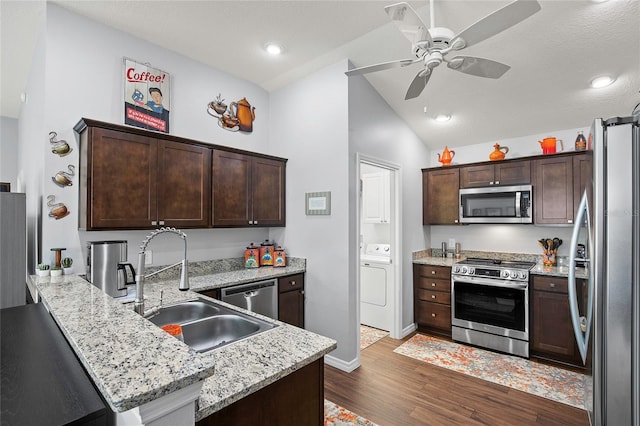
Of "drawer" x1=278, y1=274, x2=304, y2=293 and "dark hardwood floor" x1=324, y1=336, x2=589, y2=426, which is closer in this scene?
"dark hardwood floor" x1=324, y1=336, x2=589, y2=426

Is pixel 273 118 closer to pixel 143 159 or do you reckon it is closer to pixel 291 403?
pixel 143 159

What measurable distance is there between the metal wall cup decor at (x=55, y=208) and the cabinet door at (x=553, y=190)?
489 centimetres

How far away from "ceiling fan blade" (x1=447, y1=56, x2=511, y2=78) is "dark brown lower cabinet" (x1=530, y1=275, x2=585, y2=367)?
2.43m

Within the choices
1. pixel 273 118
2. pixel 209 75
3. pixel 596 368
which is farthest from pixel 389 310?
pixel 209 75

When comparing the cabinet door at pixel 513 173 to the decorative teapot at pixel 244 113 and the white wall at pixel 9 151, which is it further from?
the white wall at pixel 9 151

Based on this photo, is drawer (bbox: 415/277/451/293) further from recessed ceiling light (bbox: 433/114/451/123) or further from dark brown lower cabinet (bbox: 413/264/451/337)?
recessed ceiling light (bbox: 433/114/451/123)

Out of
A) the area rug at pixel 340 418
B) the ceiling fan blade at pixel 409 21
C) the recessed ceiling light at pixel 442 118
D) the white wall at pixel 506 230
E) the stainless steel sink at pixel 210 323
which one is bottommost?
the area rug at pixel 340 418

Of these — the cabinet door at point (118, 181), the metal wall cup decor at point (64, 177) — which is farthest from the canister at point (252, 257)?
the metal wall cup decor at point (64, 177)

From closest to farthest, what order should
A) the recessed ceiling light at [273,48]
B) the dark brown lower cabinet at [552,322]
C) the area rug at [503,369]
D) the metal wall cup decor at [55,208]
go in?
the metal wall cup decor at [55,208] < the area rug at [503,369] < the recessed ceiling light at [273,48] < the dark brown lower cabinet at [552,322]

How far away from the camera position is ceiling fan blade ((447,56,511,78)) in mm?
2015

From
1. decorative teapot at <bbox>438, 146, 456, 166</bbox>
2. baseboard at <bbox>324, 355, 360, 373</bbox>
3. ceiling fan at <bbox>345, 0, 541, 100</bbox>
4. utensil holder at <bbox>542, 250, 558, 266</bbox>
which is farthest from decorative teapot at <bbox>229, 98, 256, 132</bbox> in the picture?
utensil holder at <bbox>542, 250, 558, 266</bbox>

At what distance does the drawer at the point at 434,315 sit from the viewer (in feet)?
12.9

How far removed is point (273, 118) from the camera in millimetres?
3984

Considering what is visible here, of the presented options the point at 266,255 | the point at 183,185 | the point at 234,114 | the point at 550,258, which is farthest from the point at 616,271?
the point at 234,114
